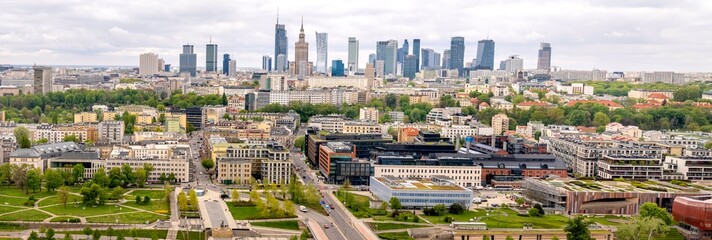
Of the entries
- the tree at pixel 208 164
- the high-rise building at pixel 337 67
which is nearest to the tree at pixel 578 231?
the tree at pixel 208 164

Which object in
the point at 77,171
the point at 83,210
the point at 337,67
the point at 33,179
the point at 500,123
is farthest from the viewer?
the point at 337,67

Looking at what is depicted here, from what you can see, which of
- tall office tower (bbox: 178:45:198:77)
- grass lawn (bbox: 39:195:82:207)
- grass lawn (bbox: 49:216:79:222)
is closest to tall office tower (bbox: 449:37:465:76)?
tall office tower (bbox: 178:45:198:77)

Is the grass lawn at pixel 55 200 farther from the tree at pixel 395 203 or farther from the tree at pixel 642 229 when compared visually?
the tree at pixel 642 229

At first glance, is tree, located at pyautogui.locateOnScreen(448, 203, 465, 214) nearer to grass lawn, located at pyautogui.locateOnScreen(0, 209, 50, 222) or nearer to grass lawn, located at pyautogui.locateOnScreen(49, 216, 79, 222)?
grass lawn, located at pyautogui.locateOnScreen(49, 216, 79, 222)

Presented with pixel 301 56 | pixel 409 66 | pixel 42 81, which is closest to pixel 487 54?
pixel 409 66

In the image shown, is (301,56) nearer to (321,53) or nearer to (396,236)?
(321,53)
